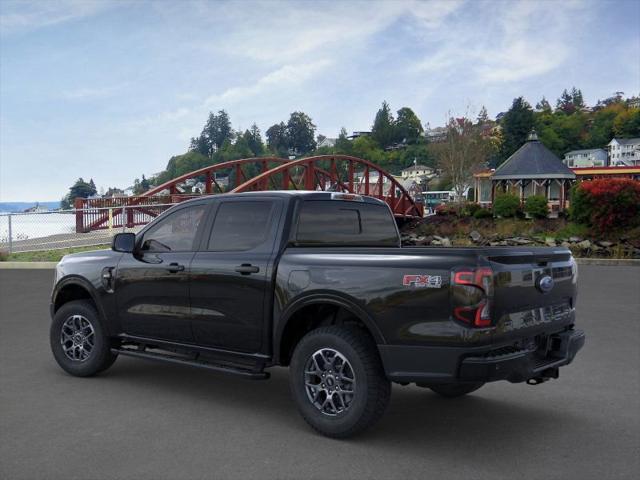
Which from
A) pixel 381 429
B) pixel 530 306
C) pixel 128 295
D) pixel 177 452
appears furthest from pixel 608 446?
pixel 128 295

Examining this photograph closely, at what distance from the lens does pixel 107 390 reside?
639 cm

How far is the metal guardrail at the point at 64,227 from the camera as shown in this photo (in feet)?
76.7

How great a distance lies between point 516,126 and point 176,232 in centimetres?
10865

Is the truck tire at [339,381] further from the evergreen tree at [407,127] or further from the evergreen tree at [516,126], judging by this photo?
the evergreen tree at [407,127]

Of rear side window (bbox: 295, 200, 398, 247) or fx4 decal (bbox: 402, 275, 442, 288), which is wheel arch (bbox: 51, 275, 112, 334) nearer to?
rear side window (bbox: 295, 200, 398, 247)

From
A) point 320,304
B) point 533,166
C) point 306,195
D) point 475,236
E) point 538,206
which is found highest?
point 533,166

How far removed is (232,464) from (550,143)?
145566 millimetres

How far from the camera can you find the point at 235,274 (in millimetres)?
5641

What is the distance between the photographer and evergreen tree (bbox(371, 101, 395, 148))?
612 feet

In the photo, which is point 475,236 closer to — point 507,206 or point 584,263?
point 507,206

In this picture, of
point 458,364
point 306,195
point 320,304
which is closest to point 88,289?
point 306,195

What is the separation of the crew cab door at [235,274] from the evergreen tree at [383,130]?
600 feet

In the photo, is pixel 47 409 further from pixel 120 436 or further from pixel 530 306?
pixel 530 306

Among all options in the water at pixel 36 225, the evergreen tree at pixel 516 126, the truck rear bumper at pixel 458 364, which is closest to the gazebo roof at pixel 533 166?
the water at pixel 36 225
